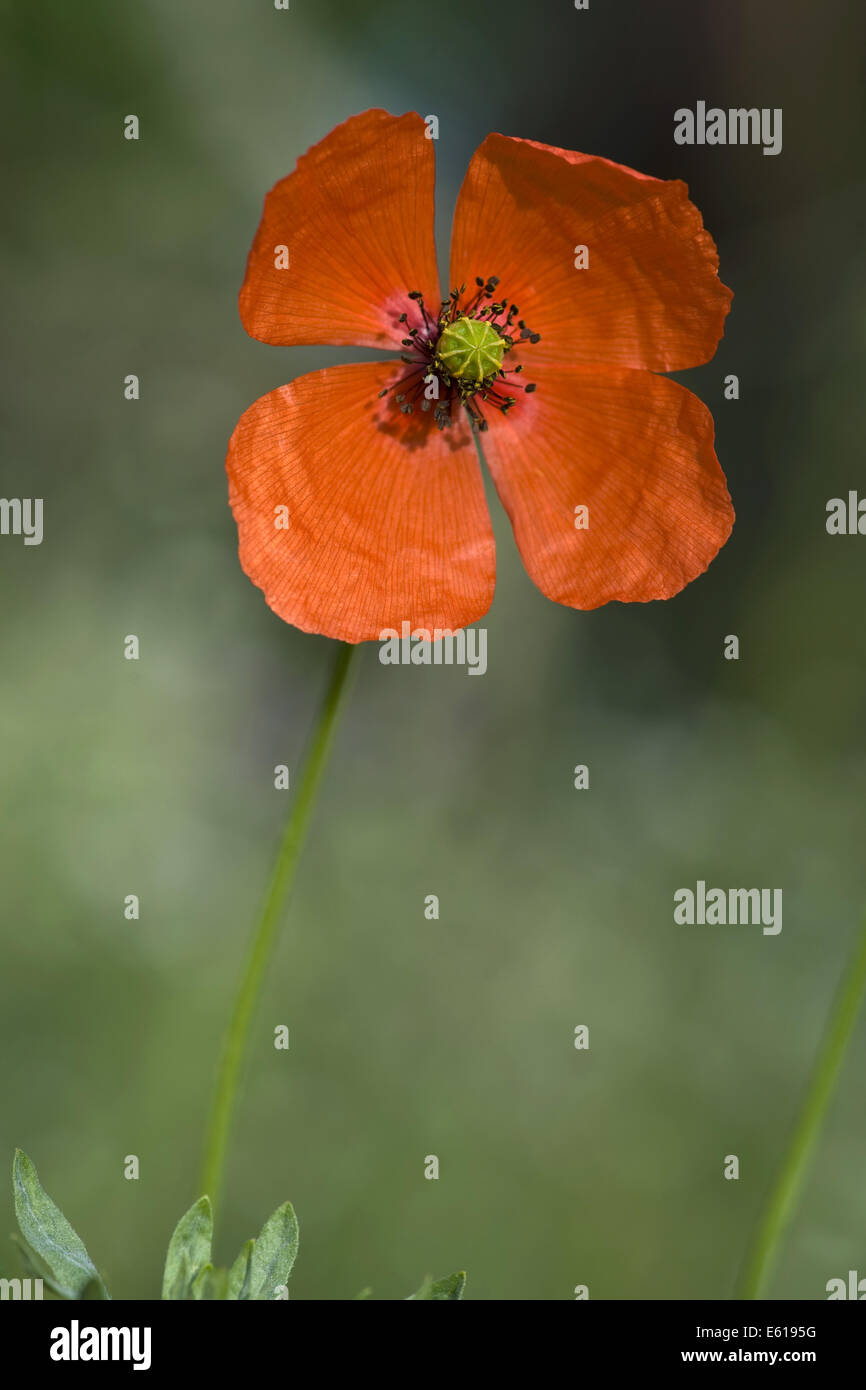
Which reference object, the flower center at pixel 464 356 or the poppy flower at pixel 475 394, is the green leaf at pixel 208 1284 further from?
the flower center at pixel 464 356

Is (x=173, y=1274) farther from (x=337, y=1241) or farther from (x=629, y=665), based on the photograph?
(x=629, y=665)

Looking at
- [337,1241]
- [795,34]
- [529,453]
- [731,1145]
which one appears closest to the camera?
[529,453]

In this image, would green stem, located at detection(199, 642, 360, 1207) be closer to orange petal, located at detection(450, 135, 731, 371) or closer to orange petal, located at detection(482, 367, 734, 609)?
orange petal, located at detection(482, 367, 734, 609)

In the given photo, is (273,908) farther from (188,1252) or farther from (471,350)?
(471,350)

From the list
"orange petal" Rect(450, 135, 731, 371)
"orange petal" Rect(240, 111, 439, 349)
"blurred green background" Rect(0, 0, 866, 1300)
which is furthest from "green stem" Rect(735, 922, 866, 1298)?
"blurred green background" Rect(0, 0, 866, 1300)

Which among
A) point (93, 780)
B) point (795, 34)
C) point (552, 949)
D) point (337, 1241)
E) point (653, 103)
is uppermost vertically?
point (795, 34)

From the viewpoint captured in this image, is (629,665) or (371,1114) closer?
(371,1114)

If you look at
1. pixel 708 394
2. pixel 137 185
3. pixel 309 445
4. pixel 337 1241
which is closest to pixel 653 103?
pixel 708 394

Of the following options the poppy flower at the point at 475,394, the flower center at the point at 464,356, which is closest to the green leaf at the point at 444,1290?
the poppy flower at the point at 475,394
